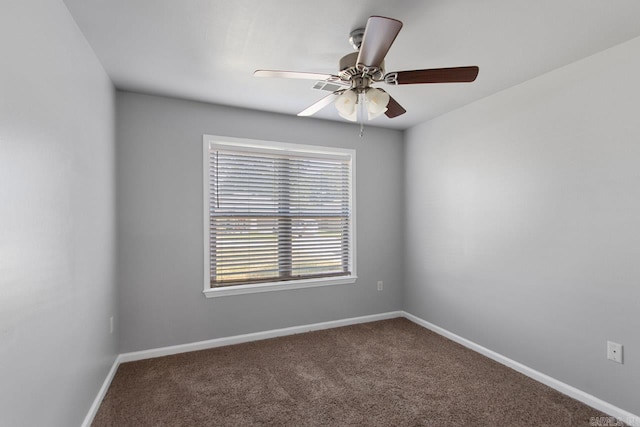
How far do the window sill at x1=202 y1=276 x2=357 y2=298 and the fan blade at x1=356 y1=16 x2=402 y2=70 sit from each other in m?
2.41

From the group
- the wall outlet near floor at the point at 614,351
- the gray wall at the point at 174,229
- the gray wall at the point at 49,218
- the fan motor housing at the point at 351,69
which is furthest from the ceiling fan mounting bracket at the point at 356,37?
the wall outlet near floor at the point at 614,351

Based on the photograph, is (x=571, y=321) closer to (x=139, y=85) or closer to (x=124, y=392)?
(x=124, y=392)

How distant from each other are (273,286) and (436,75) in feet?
8.35

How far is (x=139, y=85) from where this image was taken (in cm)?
276

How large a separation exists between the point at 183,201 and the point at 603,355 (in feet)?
11.5

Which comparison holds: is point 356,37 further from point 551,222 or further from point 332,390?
point 332,390

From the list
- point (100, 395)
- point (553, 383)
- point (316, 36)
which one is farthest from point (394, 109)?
point (100, 395)

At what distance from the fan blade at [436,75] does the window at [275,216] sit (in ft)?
6.06

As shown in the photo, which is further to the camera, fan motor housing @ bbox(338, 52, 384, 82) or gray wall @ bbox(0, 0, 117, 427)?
fan motor housing @ bbox(338, 52, 384, 82)

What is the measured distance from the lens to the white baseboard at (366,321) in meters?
2.12

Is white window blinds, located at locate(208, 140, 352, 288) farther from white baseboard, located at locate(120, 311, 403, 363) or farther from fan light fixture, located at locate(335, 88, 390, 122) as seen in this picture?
fan light fixture, located at locate(335, 88, 390, 122)

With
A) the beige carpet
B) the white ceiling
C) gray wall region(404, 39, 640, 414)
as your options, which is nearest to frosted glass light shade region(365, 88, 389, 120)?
the white ceiling

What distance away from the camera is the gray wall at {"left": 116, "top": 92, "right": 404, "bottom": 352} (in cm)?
291

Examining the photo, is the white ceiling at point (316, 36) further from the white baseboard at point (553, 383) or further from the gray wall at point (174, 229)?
the white baseboard at point (553, 383)
